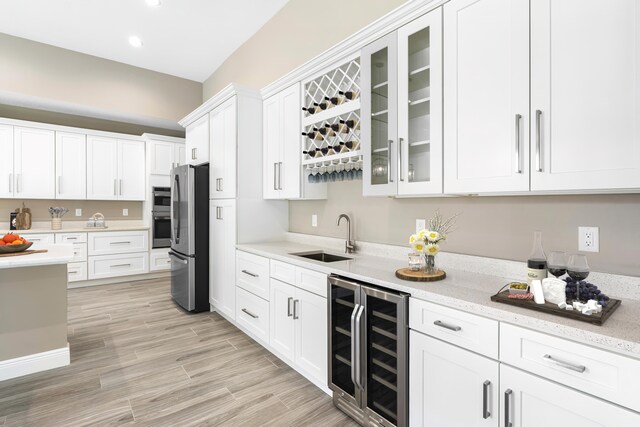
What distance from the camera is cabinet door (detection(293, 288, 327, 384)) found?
7.20 ft

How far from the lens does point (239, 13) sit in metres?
3.90

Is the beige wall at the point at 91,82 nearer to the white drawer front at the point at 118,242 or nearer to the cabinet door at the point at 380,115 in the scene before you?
the white drawer front at the point at 118,242

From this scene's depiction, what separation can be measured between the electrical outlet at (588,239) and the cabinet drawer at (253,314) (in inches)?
86.4

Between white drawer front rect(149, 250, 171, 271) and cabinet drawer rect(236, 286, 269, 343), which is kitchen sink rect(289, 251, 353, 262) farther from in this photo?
white drawer front rect(149, 250, 171, 271)

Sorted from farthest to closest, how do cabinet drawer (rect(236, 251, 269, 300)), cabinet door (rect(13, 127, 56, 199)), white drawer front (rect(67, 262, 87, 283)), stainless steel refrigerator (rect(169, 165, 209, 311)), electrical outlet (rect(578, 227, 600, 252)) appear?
1. white drawer front (rect(67, 262, 87, 283))
2. cabinet door (rect(13, 127, 56, 199))
3. stainless steel refrigerator (rect(169, 165, 209, 311))
4. cabinet drawer (rect(236, 251, 269, 300))
5. electrical outlet (rect(578, 227, 600, 252))

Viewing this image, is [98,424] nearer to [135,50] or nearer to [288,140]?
[288,140]

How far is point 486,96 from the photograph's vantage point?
5.36 feet

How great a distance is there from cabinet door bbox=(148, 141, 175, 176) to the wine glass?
18.9 ft

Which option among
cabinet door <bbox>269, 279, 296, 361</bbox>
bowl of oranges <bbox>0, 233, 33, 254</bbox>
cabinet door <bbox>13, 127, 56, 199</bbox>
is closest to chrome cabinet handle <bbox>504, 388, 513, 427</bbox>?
cabinet door <bbox>269, 279, 296, 361</bbox>

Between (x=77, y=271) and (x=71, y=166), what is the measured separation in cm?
162

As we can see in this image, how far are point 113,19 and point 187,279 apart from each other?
10.8ft

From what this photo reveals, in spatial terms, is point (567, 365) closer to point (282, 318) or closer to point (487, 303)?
point (487, 303)

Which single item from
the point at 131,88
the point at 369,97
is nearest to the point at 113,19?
the point at 131,88

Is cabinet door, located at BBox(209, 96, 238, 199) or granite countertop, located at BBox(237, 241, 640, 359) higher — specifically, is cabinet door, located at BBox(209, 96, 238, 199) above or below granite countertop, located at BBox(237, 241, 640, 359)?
above
